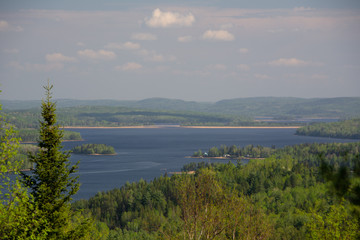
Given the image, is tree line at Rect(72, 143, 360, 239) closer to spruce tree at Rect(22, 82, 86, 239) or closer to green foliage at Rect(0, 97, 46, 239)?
spruce tree at Rect(22, 82, 86, 239)

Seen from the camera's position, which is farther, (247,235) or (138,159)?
(138,159)

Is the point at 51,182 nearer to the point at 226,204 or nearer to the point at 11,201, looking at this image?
the point at 11,201

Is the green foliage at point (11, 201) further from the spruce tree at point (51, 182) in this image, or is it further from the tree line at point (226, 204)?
the tree line at point (226, 204)

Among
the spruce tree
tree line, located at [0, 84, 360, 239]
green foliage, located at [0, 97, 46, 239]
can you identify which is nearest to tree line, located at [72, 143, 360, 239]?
tree line, located at [0, 84, 360, 239]

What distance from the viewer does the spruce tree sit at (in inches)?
915

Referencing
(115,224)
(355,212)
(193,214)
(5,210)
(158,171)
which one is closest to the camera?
(355,212)

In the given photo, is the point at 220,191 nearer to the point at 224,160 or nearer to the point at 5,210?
the point at 5,210

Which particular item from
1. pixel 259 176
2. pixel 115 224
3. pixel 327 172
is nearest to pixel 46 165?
pixel 327 172

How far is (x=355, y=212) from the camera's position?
13.8 meters

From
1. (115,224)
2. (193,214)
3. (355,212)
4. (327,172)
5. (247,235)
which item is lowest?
(115,224)

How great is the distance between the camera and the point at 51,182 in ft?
79.4

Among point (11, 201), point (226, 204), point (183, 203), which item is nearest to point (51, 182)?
point (11, 201)

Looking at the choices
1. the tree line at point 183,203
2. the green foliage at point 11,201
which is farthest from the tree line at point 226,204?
the green foliage at point 11,201

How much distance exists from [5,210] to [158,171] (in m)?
125
